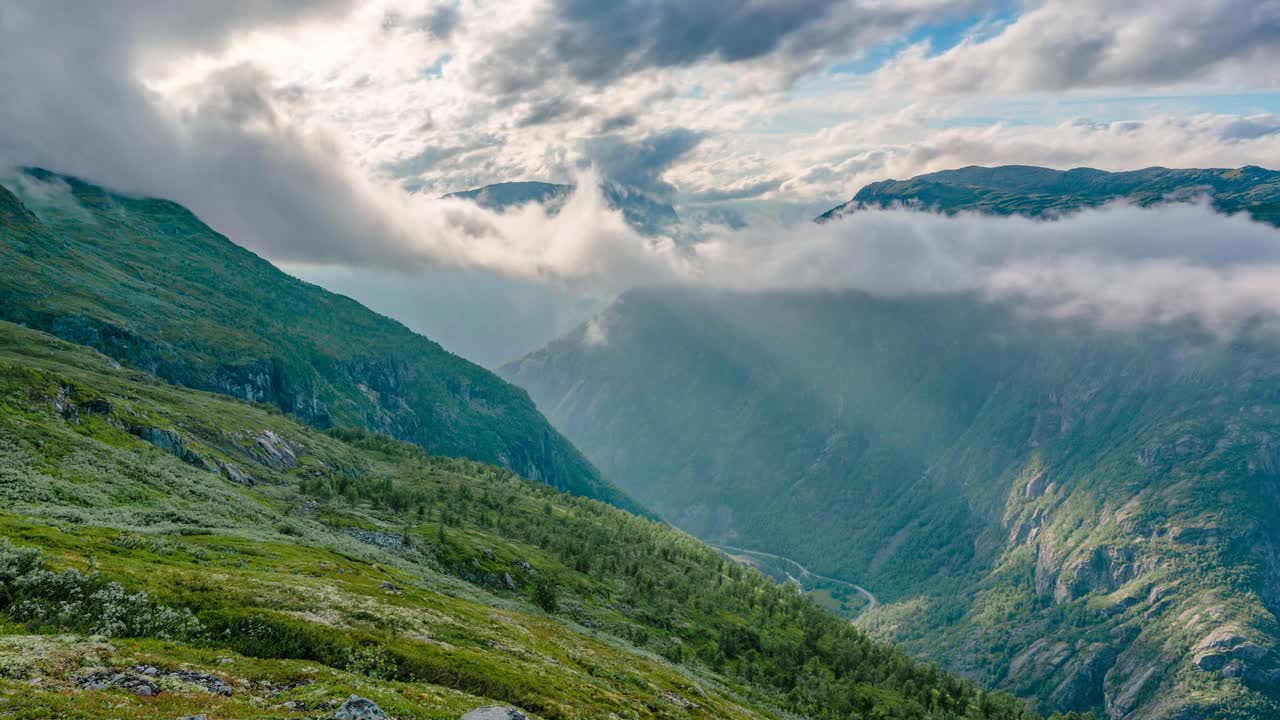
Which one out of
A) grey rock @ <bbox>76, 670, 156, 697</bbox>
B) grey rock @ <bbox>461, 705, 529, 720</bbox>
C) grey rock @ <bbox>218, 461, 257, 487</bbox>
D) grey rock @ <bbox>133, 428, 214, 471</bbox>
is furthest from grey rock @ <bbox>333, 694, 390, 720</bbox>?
grey rock @ <bbox>218, 461, 257, 487</bbox>

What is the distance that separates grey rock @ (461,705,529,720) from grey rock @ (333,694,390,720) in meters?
4.89

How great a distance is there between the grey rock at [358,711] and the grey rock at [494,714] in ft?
16.0

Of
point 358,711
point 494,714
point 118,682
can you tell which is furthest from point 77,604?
point 494,714

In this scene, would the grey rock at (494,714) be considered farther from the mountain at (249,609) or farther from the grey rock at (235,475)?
the grey rock at (235,475)

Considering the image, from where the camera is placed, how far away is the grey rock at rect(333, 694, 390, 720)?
1495 inches

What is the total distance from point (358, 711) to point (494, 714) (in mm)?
7893

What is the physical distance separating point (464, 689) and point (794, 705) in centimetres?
11906

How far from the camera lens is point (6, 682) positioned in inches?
1332

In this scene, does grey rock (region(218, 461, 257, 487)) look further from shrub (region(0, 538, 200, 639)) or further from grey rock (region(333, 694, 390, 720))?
grey rock (region(333, 694, 390, 720))

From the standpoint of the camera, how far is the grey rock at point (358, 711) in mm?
37969

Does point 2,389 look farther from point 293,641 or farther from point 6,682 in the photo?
point 6,682

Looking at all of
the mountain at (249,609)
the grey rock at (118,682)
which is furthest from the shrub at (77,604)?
the grey rock at (118,682)

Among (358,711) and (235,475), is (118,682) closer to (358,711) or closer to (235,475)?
(358,711)

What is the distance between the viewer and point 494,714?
1625 inches
